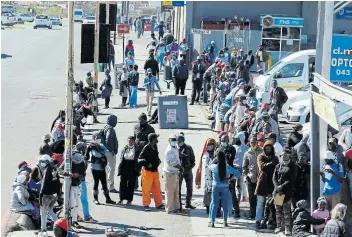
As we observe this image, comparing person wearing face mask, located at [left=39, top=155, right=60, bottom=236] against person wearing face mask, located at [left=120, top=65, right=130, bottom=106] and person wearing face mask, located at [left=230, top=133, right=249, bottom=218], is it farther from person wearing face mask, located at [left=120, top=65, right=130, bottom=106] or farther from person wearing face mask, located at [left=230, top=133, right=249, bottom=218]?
person wearing face mask, located at [left=120, top=65, right=130, bottom=106]

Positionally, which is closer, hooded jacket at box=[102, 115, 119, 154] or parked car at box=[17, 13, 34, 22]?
hooded jacket at box=[102, 115, 119, 154]

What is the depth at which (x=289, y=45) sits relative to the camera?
41.5 metres

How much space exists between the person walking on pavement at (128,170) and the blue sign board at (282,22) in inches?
957

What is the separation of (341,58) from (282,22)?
25.8 meters

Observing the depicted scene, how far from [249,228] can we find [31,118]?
14374 mm

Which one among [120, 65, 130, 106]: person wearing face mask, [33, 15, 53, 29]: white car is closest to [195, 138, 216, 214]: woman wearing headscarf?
[120, 65, 130, 106]: person wearing face mask

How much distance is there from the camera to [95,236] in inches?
602

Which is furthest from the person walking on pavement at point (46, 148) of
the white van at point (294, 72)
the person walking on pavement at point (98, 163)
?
the white van at point (294, 72)

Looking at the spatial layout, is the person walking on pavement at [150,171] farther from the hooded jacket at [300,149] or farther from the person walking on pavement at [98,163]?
the hooded jacket at [300,149]

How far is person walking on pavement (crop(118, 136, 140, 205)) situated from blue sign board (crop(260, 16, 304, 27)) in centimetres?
2430

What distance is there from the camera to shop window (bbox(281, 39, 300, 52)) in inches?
1628

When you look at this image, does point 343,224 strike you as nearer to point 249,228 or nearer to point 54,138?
point 249,228

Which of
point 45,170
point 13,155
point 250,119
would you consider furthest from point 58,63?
point 45,170

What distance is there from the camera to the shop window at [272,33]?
136ft
